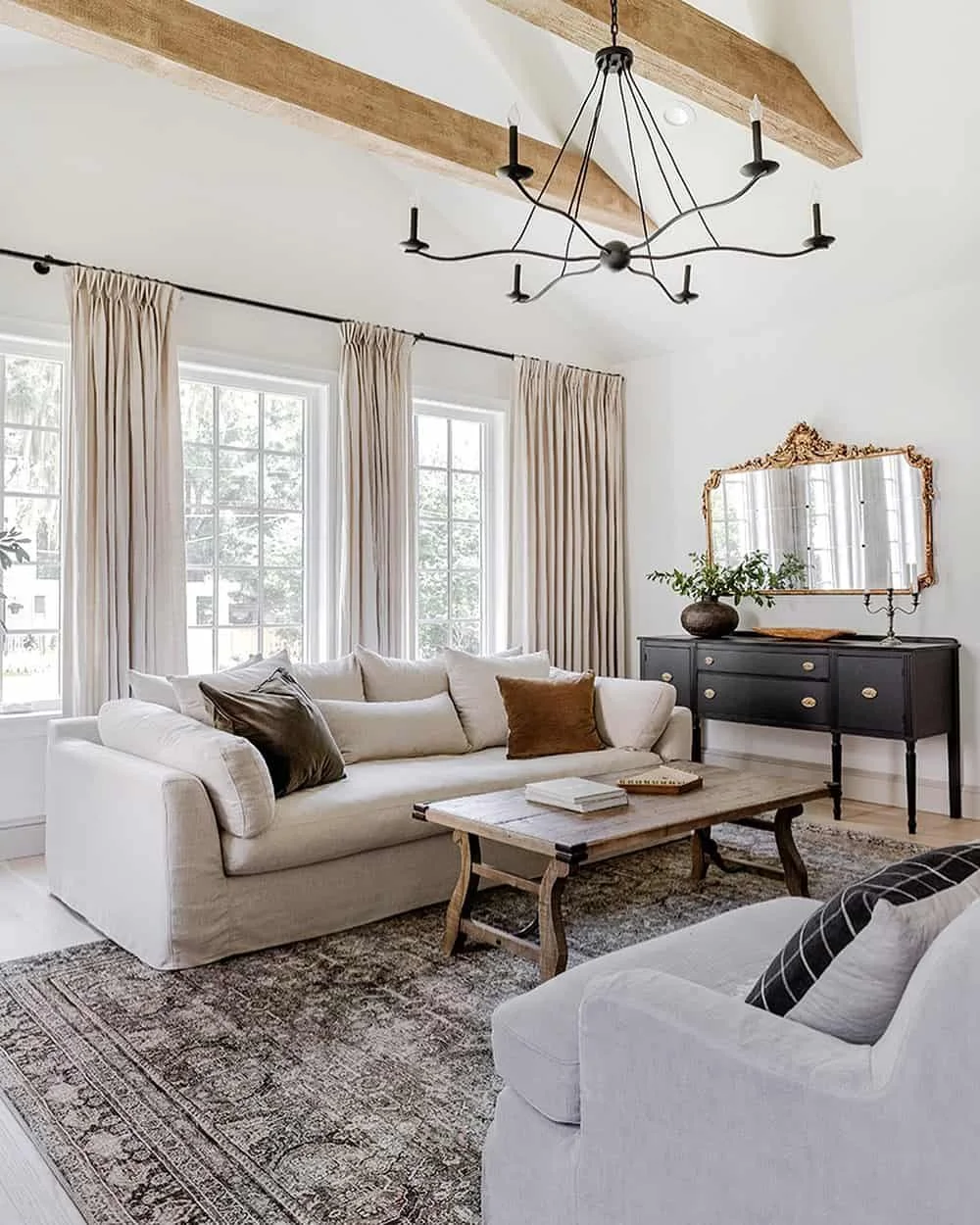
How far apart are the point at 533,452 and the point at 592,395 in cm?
66

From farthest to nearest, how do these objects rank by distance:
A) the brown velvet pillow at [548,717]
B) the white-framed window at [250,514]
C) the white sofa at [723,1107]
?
1. the white-framed window at [250,514]
2. the brown velvet pillow at [548,717]
3. the white sofa at [723,1107]

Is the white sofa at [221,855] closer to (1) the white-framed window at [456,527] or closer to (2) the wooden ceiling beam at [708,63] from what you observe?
(1) the white-framed window at [456,527]

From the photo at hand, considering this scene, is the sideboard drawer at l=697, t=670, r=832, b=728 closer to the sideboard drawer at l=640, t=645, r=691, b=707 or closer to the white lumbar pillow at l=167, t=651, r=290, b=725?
the sideboard drawer at l=640, t=645, r=691, b=707

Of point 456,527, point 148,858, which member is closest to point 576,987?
point 148,858

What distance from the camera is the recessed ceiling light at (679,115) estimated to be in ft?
14.4

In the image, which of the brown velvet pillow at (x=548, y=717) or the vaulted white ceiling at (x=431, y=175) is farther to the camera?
the brown velvet pillow at (x=548, y=717)

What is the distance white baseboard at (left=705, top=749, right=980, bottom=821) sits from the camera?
4.83 m

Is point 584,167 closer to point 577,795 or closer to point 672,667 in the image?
point 577,795

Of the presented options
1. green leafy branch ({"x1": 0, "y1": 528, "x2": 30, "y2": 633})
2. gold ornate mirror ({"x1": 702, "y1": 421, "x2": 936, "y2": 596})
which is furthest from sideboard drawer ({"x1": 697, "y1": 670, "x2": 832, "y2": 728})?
green leafy branch ({"x1": 0, "y1": 528, "x2": 30, "y2": 633})

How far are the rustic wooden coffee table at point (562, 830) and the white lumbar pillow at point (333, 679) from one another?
40.6 inches

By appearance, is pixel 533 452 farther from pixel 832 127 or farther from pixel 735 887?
pixel 735 887

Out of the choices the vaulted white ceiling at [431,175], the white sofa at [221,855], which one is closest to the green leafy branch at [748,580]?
the vaulted white ceiling at [431,175]

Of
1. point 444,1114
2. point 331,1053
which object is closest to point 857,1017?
point 444,1114

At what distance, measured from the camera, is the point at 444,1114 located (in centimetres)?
205
